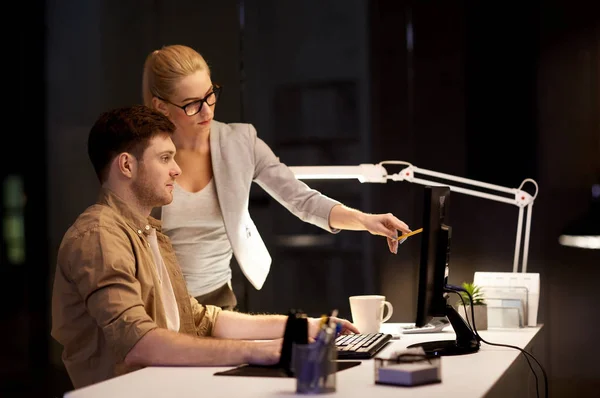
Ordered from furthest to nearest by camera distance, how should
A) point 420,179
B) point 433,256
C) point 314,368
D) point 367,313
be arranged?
point 420,179, point 367,313, point 433,256, point 314,368

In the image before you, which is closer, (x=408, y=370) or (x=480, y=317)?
(x=408, y=370)

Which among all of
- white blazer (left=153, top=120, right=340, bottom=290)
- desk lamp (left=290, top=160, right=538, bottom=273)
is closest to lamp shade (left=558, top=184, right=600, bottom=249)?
desk lamp (left=290, top=160, right=538, bottom=273)

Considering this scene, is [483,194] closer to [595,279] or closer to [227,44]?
[595,279]

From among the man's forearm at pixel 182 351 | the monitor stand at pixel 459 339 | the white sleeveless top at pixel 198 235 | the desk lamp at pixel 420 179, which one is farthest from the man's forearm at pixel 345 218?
the man's forearm at pixel 182 351

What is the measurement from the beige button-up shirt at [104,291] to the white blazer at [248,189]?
1.95 feet

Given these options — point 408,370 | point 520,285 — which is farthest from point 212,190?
point 408,370

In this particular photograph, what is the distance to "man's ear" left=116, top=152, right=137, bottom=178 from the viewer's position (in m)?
2.24

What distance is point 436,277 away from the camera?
2.25 m

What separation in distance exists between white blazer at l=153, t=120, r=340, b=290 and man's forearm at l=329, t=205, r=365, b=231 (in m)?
0.02

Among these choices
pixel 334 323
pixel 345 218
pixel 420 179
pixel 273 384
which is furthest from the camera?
pixel 420 179

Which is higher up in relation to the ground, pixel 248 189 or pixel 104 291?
pixel 248 189

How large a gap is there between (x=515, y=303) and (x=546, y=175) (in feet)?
1.82

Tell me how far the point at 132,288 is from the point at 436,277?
799 mm

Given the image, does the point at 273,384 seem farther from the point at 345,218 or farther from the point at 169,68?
the point at 169,68
